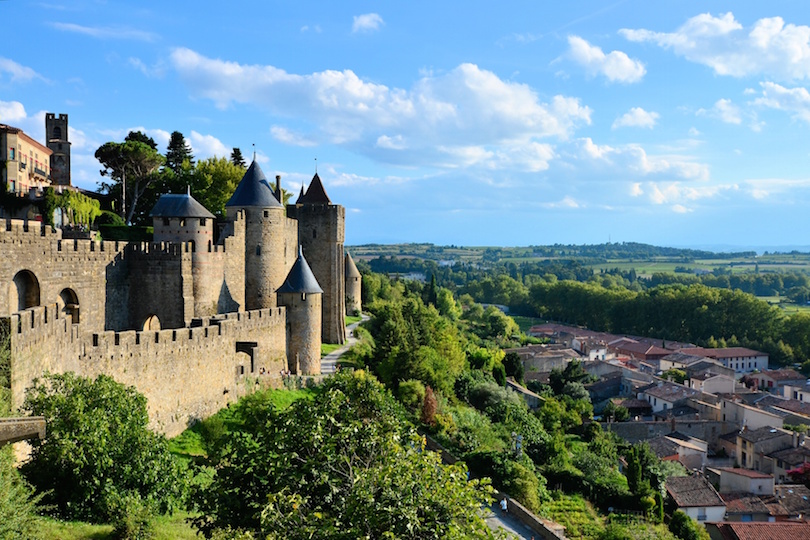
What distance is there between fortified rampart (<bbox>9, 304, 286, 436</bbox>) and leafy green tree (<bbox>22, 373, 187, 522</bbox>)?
23.8 inches

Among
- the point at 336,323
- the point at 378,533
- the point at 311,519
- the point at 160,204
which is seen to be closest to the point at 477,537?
the point at 378,533

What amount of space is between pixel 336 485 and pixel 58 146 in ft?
161

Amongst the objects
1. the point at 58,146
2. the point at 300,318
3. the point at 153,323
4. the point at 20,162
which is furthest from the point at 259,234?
the point at 58,146

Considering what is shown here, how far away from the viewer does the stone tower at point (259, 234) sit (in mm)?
28938

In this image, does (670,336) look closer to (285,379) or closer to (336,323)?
(336,323)

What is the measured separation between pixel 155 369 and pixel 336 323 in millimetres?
17493

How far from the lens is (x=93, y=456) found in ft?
41.8

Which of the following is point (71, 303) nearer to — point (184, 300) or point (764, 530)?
point (184, 300)

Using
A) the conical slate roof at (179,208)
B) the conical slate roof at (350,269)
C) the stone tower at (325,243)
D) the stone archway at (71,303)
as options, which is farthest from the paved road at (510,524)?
the conical slate roof at (350,269)

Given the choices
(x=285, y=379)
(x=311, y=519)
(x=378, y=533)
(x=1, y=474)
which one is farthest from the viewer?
(x=285, y=379)

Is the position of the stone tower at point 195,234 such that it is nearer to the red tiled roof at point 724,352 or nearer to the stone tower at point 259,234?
the stone tower at point 259,234

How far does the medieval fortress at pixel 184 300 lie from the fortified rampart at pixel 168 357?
0.11ft

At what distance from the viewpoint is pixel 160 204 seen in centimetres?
2578

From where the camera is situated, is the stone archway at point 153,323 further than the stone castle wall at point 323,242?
No
